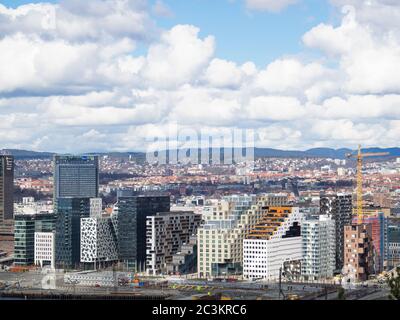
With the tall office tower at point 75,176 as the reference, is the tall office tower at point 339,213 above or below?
below

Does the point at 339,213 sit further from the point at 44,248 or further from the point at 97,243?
the point at 44,248

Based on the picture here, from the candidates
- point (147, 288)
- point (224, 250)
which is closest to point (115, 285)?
point (147, 288)

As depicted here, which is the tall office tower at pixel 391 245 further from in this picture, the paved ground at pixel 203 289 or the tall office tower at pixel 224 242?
the paved ground at pixel 203 289

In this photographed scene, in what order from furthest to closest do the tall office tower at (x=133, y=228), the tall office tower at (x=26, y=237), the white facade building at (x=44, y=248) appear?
the tall office tower at (x=26, y=237) → the white facade building at (x=44, y=248) → the tall office tower at (x=133, y=228)

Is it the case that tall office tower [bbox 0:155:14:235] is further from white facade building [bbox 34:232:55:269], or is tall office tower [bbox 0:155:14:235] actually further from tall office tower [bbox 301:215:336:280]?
tall office tower [bbox 301:215:336:280]

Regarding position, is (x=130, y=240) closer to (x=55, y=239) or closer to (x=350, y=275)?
(x=55, y=239)

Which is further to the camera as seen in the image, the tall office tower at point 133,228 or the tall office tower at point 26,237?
the tall office tower at point 26,237

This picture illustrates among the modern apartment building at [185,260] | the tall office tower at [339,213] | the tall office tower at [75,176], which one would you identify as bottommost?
the modern apartment building at [185,260]

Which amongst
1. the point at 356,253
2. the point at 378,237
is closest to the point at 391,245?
the point at 378,237

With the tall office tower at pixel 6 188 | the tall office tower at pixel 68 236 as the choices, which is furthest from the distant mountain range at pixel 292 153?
the tall office tower at pixel 68 236
